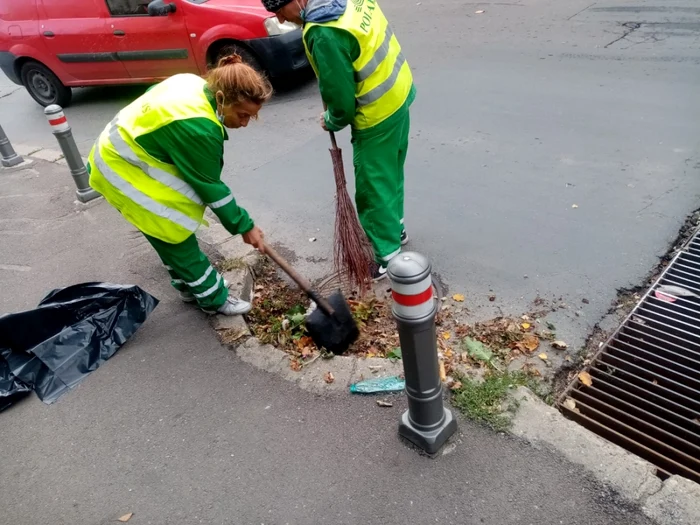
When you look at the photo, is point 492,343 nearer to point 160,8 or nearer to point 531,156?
point 531,156

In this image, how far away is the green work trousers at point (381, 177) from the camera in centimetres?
321

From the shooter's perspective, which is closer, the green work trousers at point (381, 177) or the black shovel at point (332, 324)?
the black shovel at point (332, 324)

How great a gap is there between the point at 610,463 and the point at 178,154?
249 cm

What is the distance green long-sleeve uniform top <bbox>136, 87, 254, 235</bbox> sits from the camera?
108 inches

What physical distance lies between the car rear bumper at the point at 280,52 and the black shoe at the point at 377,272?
4.11 metres

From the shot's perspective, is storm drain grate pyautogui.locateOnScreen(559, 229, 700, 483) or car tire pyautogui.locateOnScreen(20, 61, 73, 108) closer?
storm drain grate pyautogui.locateOnScreen(559, 229, 700, 483)

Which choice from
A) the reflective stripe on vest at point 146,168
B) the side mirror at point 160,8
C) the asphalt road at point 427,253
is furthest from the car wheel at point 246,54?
the reflective stripe on vest at point 146,168

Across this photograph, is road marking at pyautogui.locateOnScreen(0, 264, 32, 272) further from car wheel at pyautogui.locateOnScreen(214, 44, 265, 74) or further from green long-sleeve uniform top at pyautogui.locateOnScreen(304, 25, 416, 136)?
car wheel at pyautogui.locateOnScreen(214, 44, 265, 74)

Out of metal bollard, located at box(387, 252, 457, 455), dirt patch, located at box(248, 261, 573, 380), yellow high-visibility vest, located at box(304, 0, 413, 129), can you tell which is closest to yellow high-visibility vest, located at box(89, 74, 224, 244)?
yellow high-visibility vest, located at box(304, 0, 413, 129)

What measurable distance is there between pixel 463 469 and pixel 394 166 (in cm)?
179

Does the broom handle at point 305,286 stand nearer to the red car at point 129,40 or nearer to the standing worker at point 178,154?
the standing worker at point 178,154

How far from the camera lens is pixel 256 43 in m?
6.88

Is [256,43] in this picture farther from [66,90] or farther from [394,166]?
[394,166]

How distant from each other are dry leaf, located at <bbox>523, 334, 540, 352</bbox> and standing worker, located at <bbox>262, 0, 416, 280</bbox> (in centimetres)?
102
